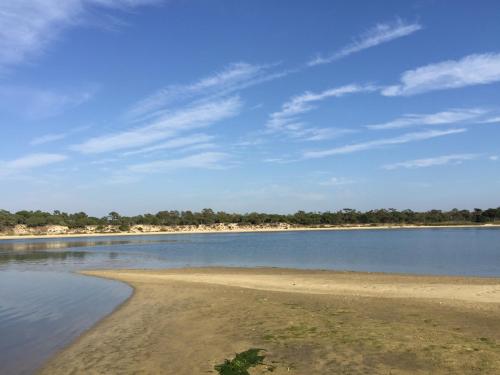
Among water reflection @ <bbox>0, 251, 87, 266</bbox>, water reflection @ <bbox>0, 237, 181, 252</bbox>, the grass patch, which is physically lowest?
water reflection @ <bbox>0, 251, 87, 266</bbox>

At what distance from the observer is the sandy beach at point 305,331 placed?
9.92 meters

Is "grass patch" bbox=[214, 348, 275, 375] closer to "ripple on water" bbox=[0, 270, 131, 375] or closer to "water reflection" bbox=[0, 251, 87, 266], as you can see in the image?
"ripple on water" bbox=[0, 270, 131, 375]

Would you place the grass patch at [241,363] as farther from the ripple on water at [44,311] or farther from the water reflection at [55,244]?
the water reflection at [55,244]

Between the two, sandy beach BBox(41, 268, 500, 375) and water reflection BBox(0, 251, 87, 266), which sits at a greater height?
sandy beach BBox(41, 268, 500, 375)

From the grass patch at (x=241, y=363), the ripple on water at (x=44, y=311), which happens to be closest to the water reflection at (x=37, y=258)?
the ripple on water at (x=44, y=311)

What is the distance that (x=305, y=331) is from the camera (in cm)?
1282

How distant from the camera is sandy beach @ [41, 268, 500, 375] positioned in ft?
32.6

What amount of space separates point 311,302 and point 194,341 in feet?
23.5

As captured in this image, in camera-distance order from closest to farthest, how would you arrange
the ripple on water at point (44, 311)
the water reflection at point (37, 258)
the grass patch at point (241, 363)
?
1. the grass patch at point (241, 363)
2. the ripple on water at point (44, 311)
3. the water reflection at point (37, 258)

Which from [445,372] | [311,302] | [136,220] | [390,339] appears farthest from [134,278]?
[136,220]

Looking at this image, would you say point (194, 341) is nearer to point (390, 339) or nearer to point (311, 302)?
point (390, 339)

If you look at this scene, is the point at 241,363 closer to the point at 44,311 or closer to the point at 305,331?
the point at 305,331

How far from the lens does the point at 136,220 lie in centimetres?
19588

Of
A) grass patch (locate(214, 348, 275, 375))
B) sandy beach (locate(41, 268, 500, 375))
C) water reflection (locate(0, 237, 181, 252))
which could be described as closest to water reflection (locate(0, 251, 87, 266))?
water reflection (locate(0, 237, 181, 252))
